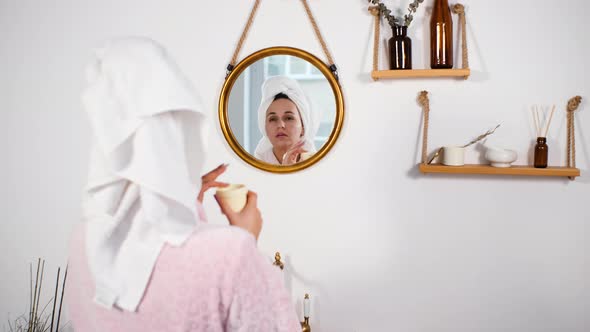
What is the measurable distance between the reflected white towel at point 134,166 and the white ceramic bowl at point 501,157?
1.13 meters

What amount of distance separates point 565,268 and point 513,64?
2.52 feet

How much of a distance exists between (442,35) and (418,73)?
16 cm

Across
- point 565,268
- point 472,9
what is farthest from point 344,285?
point 472,9

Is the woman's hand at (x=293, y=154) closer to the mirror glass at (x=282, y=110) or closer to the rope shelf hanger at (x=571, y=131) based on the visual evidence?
the mirror glass at (x=282, y=110)

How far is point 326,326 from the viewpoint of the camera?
1.93 m

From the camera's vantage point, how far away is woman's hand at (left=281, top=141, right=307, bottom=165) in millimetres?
1886

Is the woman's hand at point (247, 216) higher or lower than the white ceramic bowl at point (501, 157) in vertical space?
lower

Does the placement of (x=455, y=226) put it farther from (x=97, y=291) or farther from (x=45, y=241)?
(x=45, y=241)

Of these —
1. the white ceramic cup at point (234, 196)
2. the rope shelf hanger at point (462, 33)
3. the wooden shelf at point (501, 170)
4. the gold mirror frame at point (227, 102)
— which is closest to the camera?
the white ceramic cup at point (234, 196)

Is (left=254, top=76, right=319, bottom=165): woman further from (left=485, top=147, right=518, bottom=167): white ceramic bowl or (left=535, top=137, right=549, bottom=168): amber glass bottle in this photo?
(left=535, top=137, right=549, bottom=168): amber glass bottle

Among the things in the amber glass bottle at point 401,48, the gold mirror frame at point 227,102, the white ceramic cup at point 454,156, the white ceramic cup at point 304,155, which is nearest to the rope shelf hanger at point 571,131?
the white ceramic cup at point 454,156

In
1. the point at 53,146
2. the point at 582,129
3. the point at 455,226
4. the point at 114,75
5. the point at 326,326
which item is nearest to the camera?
the point at 114,75

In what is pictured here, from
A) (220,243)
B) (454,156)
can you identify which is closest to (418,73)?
(454,156)

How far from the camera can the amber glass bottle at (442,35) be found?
1672 mm
